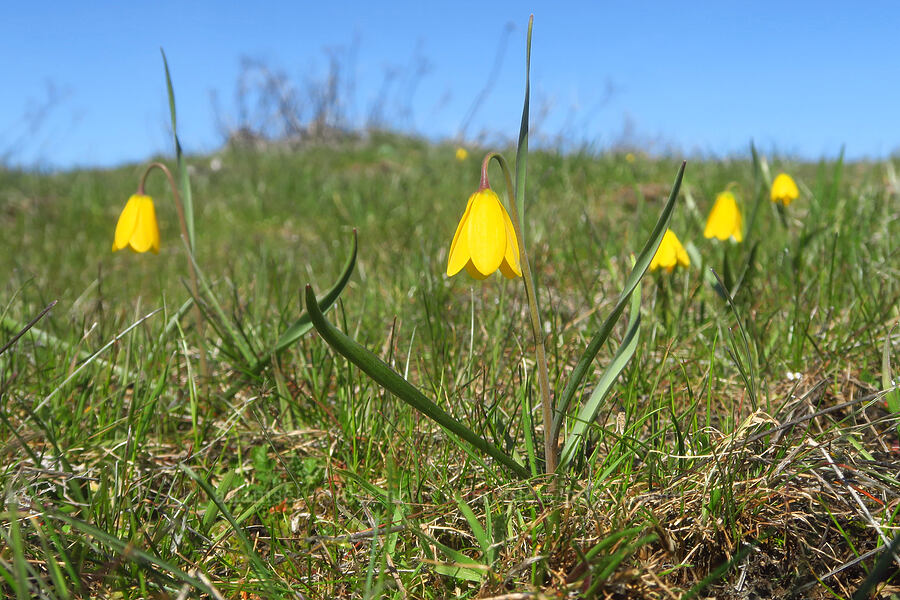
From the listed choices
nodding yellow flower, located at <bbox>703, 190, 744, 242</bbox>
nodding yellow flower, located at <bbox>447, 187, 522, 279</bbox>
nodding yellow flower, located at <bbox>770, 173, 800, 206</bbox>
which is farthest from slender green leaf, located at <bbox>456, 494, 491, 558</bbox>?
nodding yellow flower, located at <bbox>770, 173, 800, 206</bbox>

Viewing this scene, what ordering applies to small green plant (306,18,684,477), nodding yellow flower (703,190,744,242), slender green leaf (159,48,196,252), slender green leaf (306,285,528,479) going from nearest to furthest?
slender green leaf (306,285,528,479) → small green plant (306,18,684,477) → slender green leaf (159,48,196,252) → nodding yellow flower (703,190,744,242)

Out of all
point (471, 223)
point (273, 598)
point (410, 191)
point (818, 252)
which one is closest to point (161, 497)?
point (273, 598)

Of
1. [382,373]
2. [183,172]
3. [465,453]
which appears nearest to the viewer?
[382,373]

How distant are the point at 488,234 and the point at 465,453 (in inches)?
17.0

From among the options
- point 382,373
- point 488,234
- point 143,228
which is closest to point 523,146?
point 488,234

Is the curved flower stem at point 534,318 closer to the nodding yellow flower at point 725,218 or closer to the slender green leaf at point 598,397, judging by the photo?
the slender green leaf at point 598,397

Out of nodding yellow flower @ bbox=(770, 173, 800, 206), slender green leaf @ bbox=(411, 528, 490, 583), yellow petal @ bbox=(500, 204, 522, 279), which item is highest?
nodding yellow flower @ bbox=(770, 173, 800, 206)

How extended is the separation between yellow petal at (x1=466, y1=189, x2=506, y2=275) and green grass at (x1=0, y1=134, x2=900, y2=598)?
1.02ft

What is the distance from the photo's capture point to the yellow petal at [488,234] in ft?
3.47

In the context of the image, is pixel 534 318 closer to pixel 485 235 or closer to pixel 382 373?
pixel 485 235

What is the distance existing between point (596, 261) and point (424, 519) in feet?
5.90

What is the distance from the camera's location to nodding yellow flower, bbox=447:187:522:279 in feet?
3.47

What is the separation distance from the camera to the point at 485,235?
106cm

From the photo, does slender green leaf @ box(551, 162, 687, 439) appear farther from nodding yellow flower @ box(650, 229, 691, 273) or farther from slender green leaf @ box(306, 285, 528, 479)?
nodding yellow flower @ box(650, 229, 691, 273)
